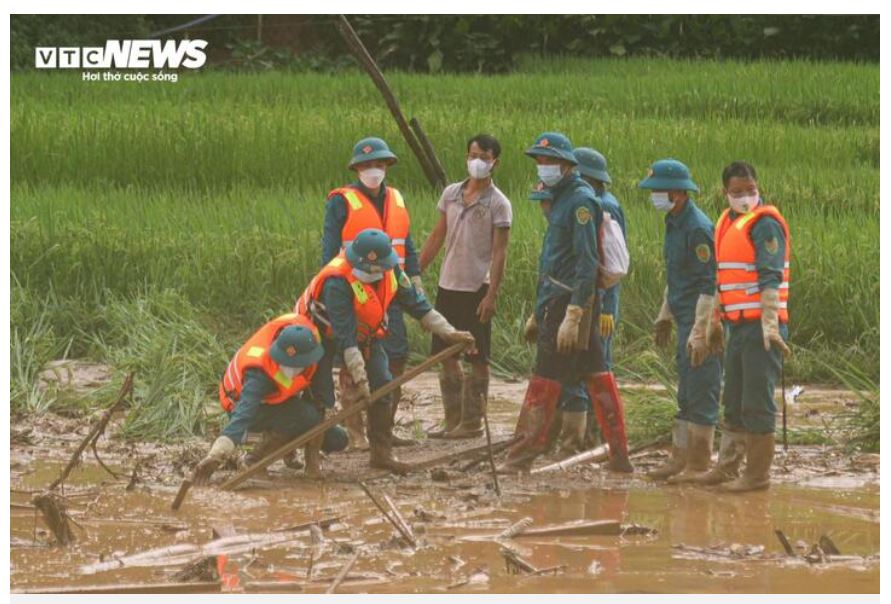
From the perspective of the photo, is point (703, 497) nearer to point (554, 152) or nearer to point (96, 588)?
point (554, 152)

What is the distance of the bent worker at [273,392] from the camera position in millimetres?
8508

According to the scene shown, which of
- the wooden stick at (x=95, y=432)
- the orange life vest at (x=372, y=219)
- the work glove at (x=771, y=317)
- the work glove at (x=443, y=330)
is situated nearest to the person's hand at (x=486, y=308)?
the orange life vest at (x=372, y=219)

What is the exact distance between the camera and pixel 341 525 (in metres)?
8.05

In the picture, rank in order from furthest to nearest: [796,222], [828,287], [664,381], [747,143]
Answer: [747,143]
[796,222]
[828,287]
[664,381]

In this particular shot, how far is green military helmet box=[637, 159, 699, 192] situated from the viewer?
28.7 ft

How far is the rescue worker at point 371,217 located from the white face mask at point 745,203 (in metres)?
1.63

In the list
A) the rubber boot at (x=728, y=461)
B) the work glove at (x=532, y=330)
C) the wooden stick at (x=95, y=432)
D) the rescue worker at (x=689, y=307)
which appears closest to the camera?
the wooden stick at (x=95, y=432)

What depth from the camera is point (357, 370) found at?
28.3ft

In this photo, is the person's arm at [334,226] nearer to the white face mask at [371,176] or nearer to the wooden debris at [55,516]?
the white face mask at [371,176]

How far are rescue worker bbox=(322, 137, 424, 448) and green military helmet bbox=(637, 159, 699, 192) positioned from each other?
4.20ft

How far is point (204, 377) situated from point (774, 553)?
3.87 m

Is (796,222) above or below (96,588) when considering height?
above

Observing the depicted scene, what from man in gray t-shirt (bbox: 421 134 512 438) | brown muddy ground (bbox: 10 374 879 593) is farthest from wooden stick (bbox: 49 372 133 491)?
man in gray t-shirt (bbox: 421 134 512 438)

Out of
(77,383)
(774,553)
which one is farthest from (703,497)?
(77,383)
